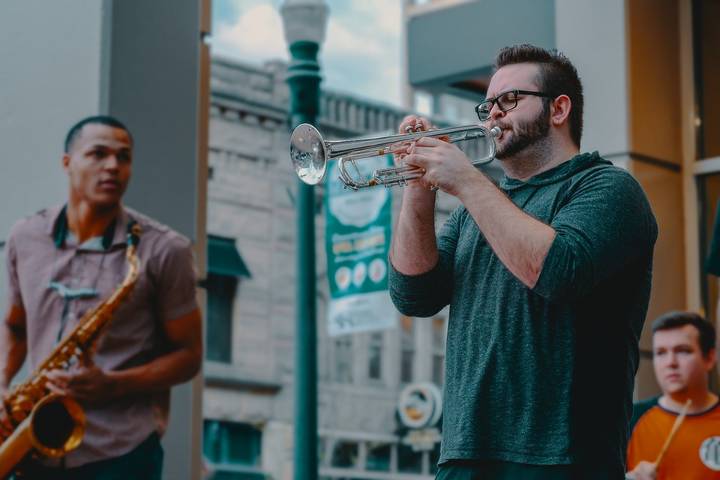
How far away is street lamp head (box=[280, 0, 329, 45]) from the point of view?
10172 millimetres

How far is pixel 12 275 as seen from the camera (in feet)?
17.6

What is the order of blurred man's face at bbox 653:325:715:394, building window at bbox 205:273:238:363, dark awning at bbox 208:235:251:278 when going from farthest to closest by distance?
dark awning at bbox 208:235:251:278 < building window at bbox 205:273:238:363 < blurred man's face at bbox 653:325:715:394

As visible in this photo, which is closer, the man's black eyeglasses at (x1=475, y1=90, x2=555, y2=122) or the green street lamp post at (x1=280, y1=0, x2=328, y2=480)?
the man's black eyeglasses at (x1=475, y1=90, x2=555, y2=122)

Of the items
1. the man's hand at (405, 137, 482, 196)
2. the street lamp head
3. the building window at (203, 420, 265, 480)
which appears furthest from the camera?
the building window at (203, 420, 265, 480)

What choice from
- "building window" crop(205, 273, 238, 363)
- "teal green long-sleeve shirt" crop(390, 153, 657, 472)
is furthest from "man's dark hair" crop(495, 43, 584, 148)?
"building window" crop(205, 273, 238, 363)

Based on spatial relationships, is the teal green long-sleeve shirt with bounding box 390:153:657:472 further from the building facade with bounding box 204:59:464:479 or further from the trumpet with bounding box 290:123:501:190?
the building facade with bounding box 204:59:464:479

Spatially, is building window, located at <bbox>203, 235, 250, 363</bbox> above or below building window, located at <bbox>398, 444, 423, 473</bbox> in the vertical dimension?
above

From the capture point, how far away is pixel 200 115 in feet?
22.2

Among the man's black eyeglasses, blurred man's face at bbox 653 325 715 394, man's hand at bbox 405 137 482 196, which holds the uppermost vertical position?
the man's black eyeglasses

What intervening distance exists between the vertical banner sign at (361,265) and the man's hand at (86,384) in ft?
23.2

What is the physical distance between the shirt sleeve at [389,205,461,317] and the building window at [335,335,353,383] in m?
26.2

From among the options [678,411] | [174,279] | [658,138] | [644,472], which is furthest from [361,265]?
[174,279]

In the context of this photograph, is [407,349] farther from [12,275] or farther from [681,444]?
[12,275]

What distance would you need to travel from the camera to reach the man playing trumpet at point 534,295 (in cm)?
346
